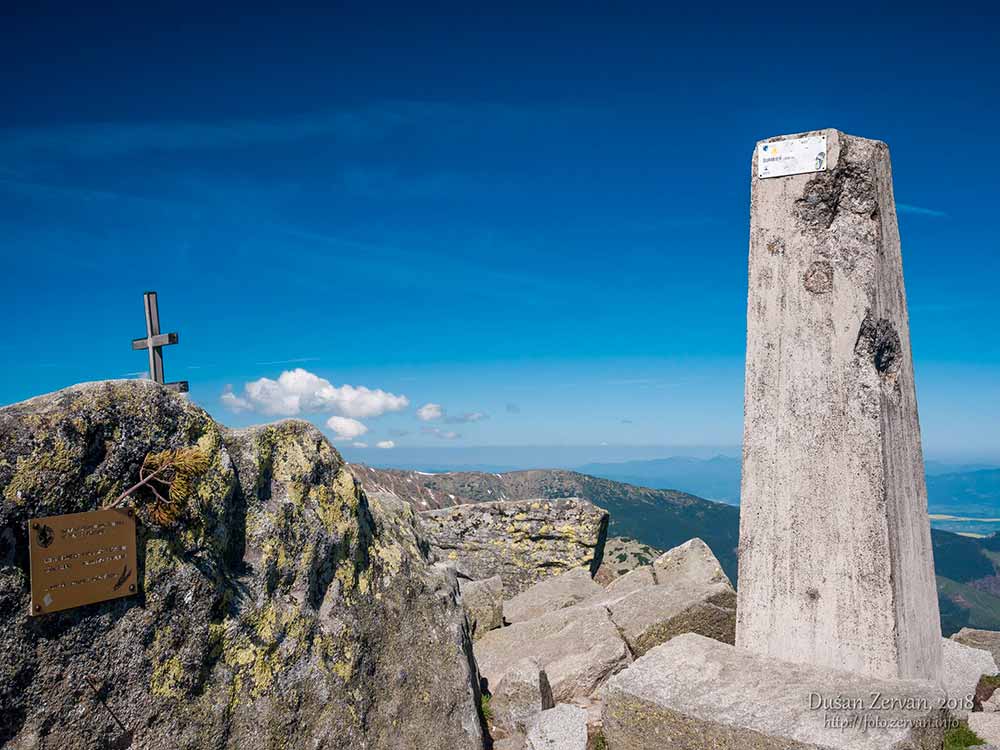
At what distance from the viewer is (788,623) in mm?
8258

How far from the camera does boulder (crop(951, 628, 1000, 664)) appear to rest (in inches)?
427

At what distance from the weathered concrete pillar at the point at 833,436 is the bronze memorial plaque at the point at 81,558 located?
6.49 meters

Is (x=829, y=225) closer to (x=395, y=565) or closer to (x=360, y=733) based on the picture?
(x=395, y=565)

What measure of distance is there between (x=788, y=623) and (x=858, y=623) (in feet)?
2.44

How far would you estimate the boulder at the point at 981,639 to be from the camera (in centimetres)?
1085

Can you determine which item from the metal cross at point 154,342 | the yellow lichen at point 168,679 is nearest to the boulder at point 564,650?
the yellow lichen at point 168,679

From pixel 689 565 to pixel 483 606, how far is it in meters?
4.08

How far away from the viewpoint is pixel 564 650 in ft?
32.1

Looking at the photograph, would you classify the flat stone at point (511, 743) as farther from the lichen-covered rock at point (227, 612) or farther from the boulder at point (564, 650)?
the boulder at point (564, 650)

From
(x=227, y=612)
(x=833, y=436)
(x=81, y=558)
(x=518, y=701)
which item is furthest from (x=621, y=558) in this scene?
(x=81, y=558)

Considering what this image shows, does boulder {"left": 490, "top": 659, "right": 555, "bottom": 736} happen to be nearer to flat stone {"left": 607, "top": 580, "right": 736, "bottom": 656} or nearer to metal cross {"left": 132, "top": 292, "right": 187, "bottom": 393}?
flat stone {"left": 607, "top": 580, "right": 736, "bottom": 656}

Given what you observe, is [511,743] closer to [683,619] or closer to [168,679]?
[683,619]

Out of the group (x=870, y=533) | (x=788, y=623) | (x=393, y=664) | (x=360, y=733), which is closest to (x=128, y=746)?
(x=360, y=733)

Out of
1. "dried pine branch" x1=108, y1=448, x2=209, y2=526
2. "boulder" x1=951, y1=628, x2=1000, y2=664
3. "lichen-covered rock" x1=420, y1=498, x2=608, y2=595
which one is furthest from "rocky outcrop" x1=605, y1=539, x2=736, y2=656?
"dried pine branch" x1=108, y1=448, x2=209, y2=526
